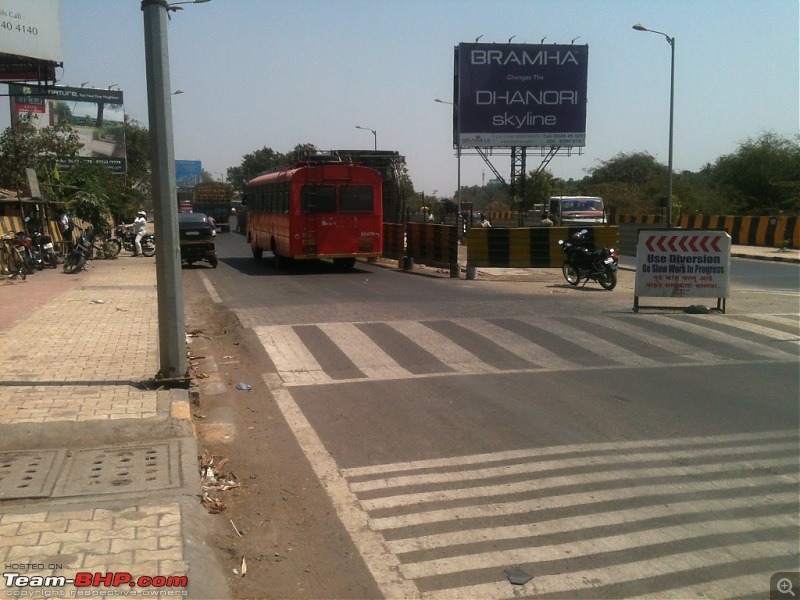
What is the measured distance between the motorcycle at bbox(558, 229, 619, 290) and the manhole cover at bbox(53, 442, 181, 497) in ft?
45.0

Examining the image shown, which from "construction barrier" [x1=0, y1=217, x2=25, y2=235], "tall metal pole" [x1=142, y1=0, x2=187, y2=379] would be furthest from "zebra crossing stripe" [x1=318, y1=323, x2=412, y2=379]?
"construction barrier" [x1=0, y1=217, x2=25, y2=235]

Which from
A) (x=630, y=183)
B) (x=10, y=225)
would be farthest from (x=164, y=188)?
(x=630, y=183)

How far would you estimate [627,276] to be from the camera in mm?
23188

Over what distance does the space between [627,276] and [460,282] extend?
5.86 metres

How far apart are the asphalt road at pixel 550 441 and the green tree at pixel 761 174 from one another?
37.4 m

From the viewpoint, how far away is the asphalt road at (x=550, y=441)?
4.61 m

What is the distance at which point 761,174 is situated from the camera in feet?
164

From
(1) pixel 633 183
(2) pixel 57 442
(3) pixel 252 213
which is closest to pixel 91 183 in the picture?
(3) pixel 252 213

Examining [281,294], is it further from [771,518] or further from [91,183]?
[91,183]

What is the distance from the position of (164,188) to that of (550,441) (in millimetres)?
4567

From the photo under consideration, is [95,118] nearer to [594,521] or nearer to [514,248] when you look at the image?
[514,248]

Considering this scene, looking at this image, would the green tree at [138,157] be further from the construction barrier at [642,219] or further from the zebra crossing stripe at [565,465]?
the zebra crossing stripe at [565,465]

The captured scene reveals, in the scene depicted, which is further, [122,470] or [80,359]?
[80,359]

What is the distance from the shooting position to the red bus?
Answer: 74.5ft
